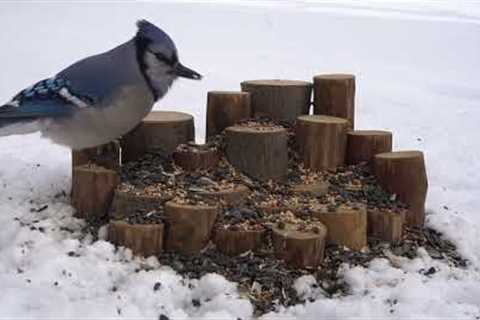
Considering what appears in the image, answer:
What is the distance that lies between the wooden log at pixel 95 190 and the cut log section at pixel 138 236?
0.82 feet

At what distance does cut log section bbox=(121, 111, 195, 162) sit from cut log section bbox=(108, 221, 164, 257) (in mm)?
494

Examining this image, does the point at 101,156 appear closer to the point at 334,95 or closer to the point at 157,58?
the point at 157,58

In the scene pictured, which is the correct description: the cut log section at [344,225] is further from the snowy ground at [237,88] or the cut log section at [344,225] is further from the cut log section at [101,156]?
the cut log section at [101,156]

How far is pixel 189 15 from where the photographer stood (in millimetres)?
9688

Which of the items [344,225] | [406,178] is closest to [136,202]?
[344,225]

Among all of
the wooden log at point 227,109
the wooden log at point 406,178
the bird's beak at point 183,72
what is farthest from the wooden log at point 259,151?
the wooden log at point 406,178

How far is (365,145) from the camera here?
302cm

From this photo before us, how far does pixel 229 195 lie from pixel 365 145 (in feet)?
2.08

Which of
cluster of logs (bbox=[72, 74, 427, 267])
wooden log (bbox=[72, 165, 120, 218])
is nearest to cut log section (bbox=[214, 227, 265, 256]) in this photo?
cluster of logs (bbox=[72, 74, 427, 267])

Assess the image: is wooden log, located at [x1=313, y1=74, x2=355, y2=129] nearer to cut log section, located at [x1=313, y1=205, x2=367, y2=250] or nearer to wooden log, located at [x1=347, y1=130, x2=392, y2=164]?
wooden log, located at [x1=347, y1=130, x2=392, y2=164]

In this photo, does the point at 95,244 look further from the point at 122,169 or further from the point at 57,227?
the point at 122,169

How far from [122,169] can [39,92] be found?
412 mm

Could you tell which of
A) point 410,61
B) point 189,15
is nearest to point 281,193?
point 410,61

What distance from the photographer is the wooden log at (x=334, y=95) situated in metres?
3.12
